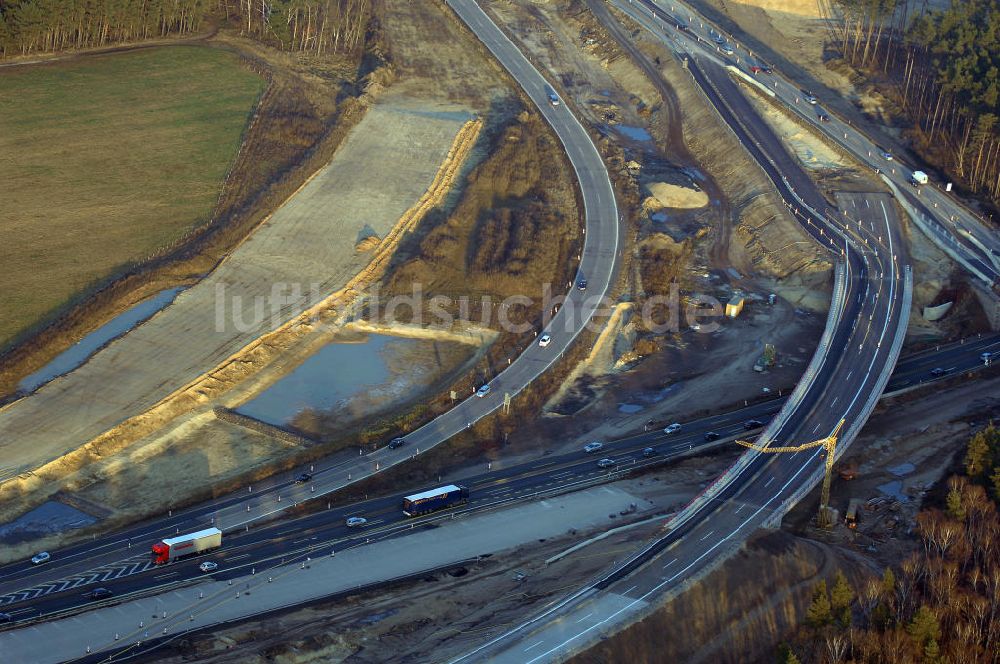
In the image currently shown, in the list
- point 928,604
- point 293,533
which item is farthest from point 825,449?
point 293,533

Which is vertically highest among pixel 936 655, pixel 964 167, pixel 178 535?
pixel 964 167

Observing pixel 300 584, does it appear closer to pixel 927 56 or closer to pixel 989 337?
pixel 989 337

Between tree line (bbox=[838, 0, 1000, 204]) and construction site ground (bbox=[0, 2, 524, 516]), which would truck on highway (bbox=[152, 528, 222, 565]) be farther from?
tree line (bbox=[838, 0, 1000, 204])

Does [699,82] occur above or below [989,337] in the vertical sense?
above

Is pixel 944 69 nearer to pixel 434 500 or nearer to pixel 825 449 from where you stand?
pixel 825 449

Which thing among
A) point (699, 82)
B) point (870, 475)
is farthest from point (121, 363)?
point (699, 82)

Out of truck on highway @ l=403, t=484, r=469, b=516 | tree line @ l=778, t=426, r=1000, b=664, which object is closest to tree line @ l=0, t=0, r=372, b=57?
truck on highway @ l=403, t=484, r=469, b=516
